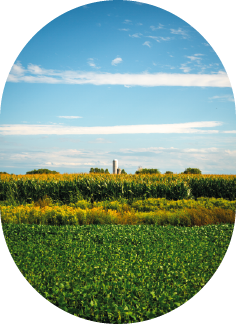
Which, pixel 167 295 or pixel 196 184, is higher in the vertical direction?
pixel 196 184

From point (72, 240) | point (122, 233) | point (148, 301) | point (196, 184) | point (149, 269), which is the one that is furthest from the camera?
point (196, 184)

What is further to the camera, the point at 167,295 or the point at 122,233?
the point at 122,233

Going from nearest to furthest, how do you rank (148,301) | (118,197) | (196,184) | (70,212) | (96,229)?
(148,301) < (96,229) < (70,212) < (118,197) < (196,184)

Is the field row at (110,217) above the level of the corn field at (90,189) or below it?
below

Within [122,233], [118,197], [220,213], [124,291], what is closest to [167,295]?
[124,291]

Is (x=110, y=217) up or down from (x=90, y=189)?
down

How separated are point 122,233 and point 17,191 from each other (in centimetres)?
822

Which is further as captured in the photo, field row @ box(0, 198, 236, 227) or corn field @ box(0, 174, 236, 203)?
corn field @ box(0, 174, 236, 203)

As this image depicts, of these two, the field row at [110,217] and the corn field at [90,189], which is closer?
the field row at [110,217]

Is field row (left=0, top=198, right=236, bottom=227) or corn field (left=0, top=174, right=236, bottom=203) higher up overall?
corn field (left=0, top=174, right=236, bottom=203)

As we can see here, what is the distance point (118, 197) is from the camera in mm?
11352

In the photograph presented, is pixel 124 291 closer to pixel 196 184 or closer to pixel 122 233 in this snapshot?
pixel 122 233

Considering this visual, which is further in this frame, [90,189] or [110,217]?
[90,189]

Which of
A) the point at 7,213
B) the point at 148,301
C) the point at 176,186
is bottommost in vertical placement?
the point at 148,301
